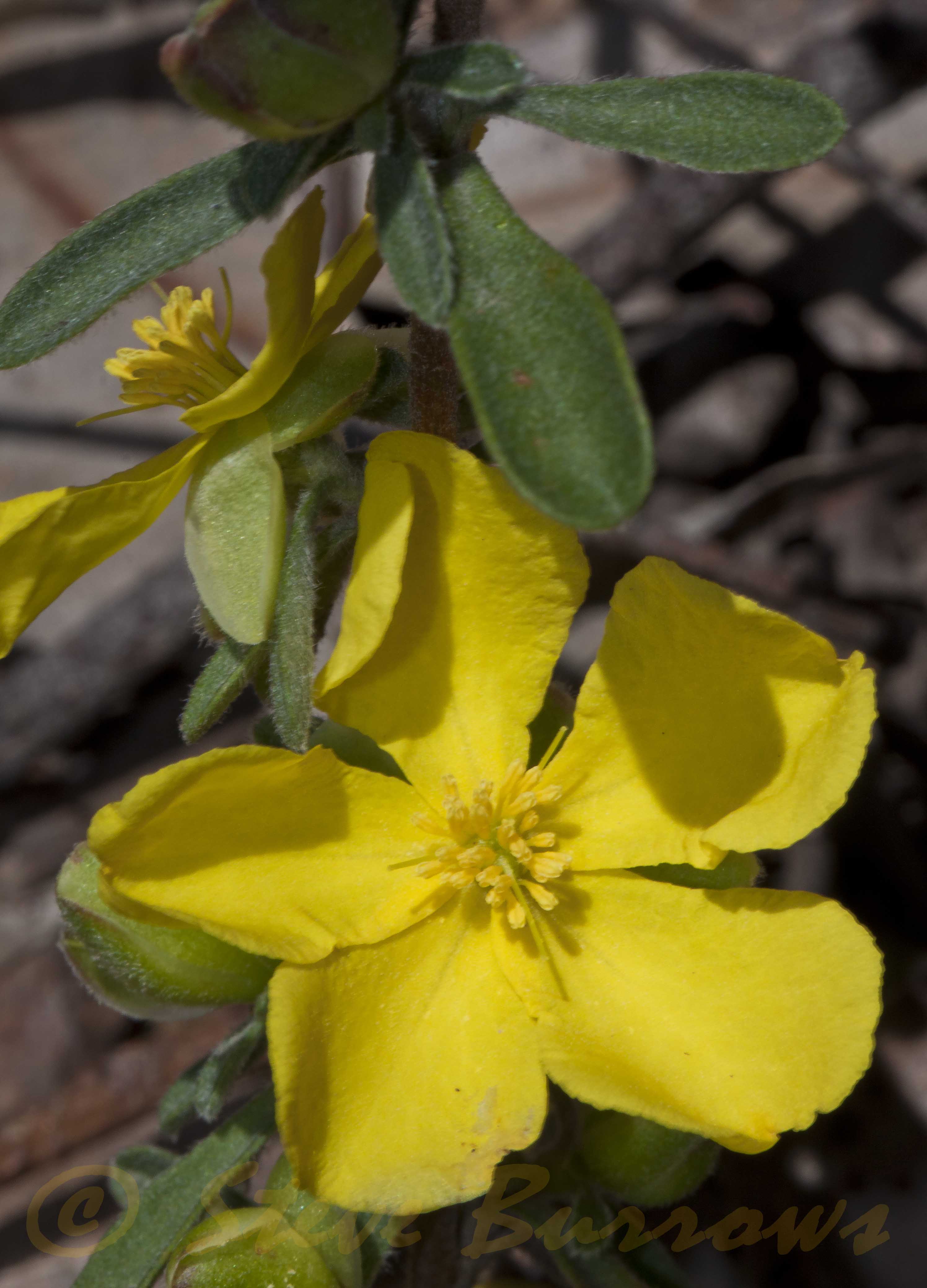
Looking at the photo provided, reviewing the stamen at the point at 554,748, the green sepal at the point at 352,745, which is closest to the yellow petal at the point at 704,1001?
the stamen at the point at 554,748

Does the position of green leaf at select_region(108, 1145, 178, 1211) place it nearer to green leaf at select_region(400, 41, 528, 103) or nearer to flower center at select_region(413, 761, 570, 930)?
flower center at select_region(413, 761, 570, 930)

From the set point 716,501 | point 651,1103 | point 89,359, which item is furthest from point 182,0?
point 651,1103

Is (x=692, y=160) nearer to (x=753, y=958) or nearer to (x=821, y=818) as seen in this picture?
(x=821, y=818)

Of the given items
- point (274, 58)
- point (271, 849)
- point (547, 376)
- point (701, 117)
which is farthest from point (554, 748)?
point (274, 58)

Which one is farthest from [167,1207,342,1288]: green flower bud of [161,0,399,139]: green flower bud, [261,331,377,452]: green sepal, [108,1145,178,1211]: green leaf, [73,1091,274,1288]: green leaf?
[161,0,399,139]: green flower bud

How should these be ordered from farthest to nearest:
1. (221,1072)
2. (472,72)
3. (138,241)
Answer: (221,1072), (138,241), (472,72)

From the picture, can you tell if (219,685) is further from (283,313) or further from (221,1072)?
(221,1072)

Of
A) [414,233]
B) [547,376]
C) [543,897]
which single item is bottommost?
[543,897]
